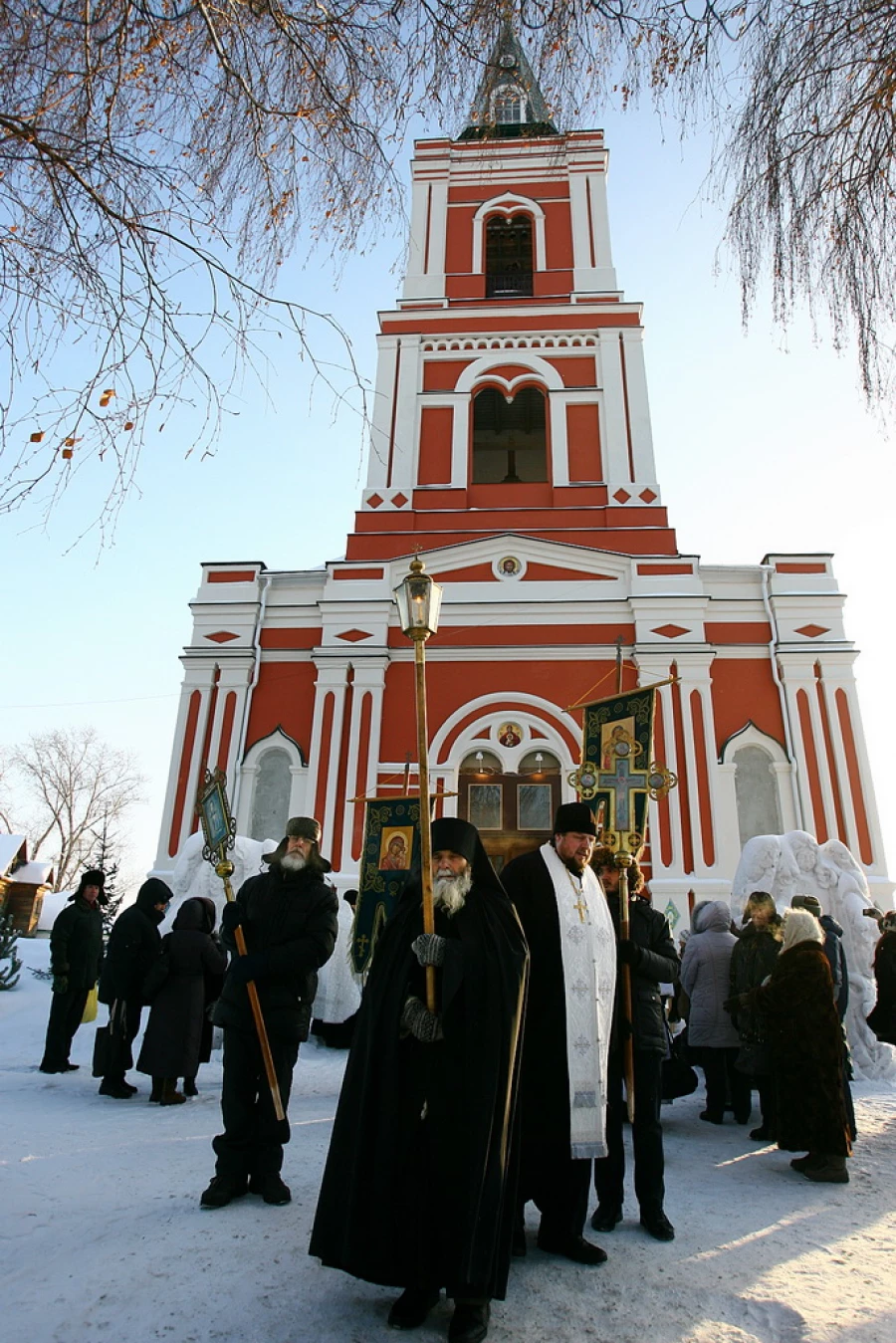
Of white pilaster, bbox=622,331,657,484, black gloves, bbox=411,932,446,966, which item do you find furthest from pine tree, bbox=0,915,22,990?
white pilaster, bbox=622,331,657,484

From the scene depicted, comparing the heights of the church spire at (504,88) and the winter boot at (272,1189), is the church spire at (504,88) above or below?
above

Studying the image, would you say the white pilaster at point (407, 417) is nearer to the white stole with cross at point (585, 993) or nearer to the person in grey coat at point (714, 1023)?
the person in grey coat at point (714, 1023)

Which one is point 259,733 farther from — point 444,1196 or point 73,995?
point 444,1196

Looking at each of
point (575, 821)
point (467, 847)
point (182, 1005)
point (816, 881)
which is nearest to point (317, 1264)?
point (467, 847)

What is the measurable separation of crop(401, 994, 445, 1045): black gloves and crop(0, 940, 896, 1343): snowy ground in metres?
0.87

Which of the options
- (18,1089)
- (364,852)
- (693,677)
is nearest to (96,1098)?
(18,1089)

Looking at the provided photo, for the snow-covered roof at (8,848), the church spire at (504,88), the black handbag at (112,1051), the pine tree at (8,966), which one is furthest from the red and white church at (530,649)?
the snow-covered roof at (8,848)

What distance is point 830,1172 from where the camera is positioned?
4750mm

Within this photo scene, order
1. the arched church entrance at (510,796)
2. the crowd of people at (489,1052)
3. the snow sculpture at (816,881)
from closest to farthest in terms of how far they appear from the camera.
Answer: the crowd of people at (489,1052) < the snow sculpture at (816,881) < the arched church entrance at (510,796)

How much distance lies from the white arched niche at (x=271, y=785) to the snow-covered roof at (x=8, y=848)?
1452 centimetres

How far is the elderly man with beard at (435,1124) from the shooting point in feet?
9.46

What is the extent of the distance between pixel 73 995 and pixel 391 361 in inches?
501

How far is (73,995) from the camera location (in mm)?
7324

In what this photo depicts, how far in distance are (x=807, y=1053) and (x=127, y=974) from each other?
471cm
